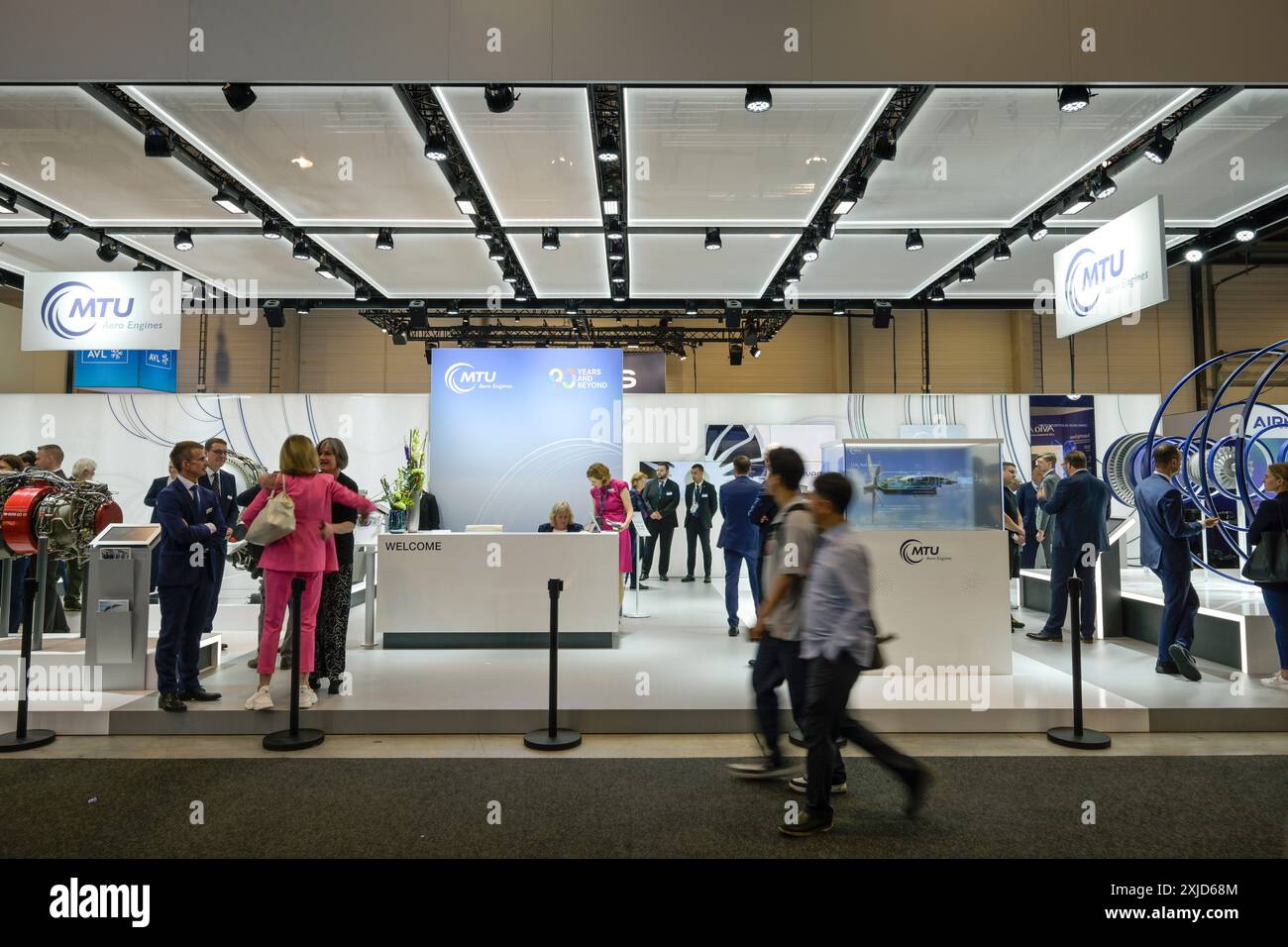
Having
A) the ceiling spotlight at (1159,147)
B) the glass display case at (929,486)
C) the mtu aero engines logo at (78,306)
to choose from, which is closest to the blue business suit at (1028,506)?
the glass display case at (929,486)

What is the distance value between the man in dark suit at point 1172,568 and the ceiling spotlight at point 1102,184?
A: 284cm

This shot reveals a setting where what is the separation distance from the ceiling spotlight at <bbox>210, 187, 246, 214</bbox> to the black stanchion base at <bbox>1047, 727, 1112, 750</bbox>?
772 cm

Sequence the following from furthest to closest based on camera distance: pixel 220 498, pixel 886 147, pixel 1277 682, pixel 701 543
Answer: pixel 701 543
pixel 886 147
pixel 220 498
pixel 1277 682

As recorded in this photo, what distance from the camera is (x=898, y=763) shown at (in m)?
2.94

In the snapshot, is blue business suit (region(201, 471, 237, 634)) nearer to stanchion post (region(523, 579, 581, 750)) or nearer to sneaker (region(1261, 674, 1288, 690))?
stanchion post (region(523, 579, 581, 750))

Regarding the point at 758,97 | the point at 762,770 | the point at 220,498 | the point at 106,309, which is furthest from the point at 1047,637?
the point at 106,309

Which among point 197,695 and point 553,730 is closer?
point 553,730

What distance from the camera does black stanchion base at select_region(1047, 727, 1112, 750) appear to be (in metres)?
4.00

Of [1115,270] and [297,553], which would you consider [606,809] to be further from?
[1115,270]

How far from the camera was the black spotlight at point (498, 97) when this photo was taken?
5.11 metres

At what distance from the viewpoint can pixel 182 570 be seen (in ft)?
14.2

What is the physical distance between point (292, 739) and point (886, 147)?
572 centimetres
